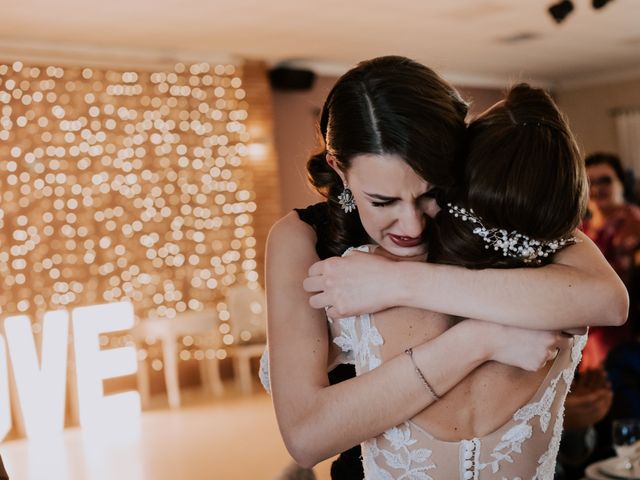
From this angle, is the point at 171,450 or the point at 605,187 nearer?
the point at 605,187

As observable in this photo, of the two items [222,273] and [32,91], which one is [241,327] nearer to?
[222,273]

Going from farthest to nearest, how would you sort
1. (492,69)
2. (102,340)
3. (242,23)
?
1. (492,69)
2. (102,340)
3. (242,23)

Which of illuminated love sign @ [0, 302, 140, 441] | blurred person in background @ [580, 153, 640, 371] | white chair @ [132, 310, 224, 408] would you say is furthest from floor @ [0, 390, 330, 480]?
blurred person in background @ [580, 153, 640, 371]

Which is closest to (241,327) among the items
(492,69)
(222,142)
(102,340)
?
(102,340)

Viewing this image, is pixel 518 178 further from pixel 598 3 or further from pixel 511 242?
pixel 598 3

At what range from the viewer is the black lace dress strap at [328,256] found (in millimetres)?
1632

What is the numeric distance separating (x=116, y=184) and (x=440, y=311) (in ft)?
24.1

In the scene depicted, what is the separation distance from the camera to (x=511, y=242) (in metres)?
1.41

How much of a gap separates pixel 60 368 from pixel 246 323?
2102 millimetres

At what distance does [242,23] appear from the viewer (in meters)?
7.91

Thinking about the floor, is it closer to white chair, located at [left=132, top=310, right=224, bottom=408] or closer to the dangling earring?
white chair, located at [left=132, top=310, right=224, bottom=408]

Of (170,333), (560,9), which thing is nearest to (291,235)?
(560,9)

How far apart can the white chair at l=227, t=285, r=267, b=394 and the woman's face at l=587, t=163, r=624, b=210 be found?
12.8 ft

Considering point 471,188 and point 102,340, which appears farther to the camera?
point 102,340
